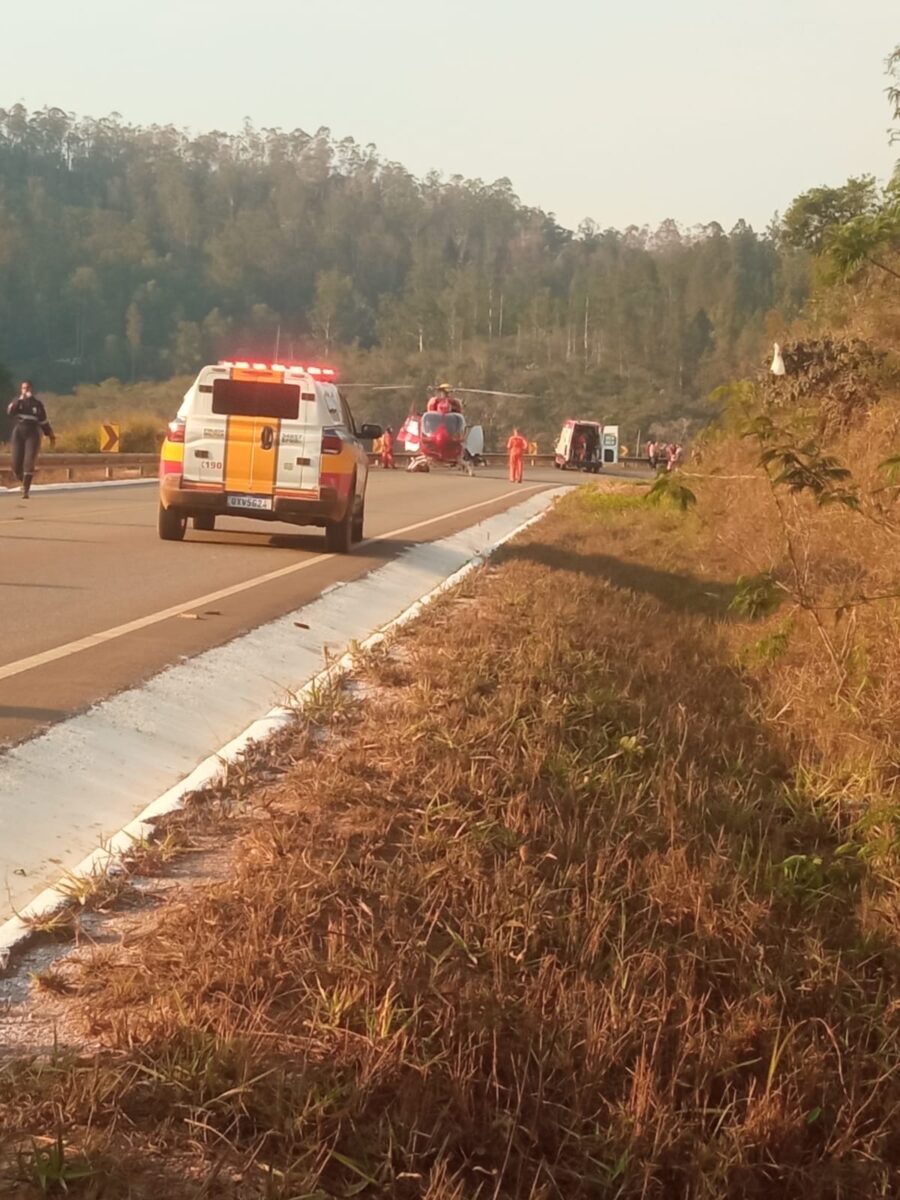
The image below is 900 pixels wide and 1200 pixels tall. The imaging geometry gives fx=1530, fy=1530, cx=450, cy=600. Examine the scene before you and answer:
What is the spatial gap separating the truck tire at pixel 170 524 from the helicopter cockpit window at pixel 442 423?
3728 cm

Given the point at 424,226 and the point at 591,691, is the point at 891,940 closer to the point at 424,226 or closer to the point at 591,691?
the point at 591,691

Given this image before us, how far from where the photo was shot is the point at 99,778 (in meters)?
6.24

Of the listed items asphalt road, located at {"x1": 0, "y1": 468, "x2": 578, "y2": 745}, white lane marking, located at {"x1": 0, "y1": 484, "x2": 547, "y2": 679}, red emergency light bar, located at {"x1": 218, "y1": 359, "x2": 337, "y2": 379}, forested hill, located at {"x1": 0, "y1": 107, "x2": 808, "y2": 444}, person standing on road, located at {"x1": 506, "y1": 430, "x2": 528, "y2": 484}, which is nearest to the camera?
asphalt road, located at {"x1": 0, "y1": 468, "x2": 578, "y2": 745}

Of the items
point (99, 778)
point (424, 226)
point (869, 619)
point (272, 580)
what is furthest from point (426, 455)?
point (424, 226)

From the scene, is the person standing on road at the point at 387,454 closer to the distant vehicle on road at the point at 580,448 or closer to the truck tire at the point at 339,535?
the distant vehicle on road at the point at 580,448

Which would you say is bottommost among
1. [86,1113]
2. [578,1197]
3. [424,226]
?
[578,1197]

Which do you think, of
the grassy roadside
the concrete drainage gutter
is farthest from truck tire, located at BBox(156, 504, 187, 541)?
the grassy roadside

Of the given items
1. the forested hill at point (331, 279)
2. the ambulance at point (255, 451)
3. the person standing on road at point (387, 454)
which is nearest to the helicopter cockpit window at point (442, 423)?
the person standing on road at point (387, 454)

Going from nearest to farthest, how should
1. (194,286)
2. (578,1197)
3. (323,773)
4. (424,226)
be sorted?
(578,1197) < (323,773) < (194,286) < (424,226)

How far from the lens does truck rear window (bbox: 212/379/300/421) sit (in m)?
15.7

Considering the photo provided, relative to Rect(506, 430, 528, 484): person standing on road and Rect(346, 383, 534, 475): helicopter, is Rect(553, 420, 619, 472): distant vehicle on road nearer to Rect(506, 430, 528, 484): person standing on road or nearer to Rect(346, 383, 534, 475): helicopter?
Rect(346, 383, 534, 475): helicopter

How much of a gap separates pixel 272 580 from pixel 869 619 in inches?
210

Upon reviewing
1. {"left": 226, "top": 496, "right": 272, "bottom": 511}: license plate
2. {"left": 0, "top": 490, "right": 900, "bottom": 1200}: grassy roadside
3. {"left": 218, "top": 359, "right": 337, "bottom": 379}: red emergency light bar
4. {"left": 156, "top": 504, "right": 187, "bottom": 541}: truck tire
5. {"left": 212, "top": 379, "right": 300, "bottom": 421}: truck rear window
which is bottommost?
{"left": 0, "top": 490, "right": 900, "bottom": 1200}: grassy roadside

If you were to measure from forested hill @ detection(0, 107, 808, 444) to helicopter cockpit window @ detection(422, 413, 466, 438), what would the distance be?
225 feet
